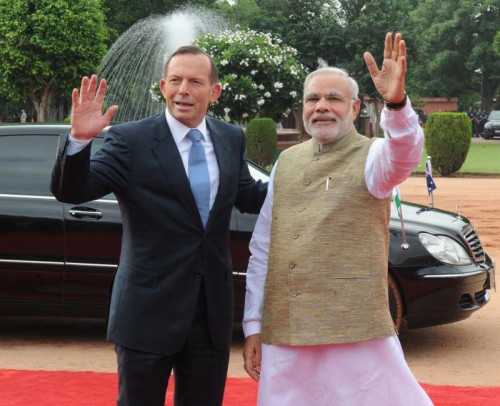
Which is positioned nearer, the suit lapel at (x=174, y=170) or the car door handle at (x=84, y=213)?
the suit lapel at (x=174, y=170)

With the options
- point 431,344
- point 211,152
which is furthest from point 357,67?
point 211,152

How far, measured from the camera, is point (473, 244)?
7355 mm

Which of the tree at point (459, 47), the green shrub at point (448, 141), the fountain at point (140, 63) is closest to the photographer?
the green shrub at point (448, 141)

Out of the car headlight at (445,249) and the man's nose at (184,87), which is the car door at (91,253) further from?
the man's nose at (184,87)

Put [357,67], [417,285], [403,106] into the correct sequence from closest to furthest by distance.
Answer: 1. [403,106]
2. [417,285]
3. [357,67]

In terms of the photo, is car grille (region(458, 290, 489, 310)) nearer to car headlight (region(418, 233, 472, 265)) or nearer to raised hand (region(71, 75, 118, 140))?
car headlight (region(418, 233, 472, 265))

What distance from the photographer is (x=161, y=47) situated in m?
35.3

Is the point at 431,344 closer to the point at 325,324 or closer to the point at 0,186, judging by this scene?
the point at 0,186

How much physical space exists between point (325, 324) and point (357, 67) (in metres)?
47.6

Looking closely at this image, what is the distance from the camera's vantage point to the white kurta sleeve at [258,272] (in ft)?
12.4

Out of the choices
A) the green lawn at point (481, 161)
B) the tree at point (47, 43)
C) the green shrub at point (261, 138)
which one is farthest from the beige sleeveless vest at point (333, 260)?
the tree at point (47, 43)

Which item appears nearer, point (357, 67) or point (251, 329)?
point (251, 329)

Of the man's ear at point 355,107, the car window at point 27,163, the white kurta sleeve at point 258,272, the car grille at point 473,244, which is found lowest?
the car grille at point 473,244

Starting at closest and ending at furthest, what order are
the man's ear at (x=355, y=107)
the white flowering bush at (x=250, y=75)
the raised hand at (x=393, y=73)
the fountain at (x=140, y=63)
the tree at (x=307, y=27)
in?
the raised hand at (x=393, y=73)
the man's ear at (x=355, y=107)
the white flowering bush at (x=250, y=75)
the fountain at (x=140, y=63)
the tree at (x=307, y=27)
